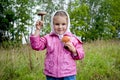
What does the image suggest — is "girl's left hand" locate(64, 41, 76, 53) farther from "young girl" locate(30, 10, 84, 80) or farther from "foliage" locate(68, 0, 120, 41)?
"foliage" locate(68, 0, 120, 41)

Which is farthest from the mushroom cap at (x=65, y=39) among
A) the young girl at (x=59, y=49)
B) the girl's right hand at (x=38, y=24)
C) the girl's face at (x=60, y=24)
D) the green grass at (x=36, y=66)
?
the green grass at (x=36, y=66)

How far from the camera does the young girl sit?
339 centimetres

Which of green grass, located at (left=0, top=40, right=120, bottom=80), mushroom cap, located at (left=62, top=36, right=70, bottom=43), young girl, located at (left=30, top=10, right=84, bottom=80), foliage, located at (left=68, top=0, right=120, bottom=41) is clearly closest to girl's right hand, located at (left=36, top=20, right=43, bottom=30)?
young girl, located at (left=30, top=10, right=84, bottom=80)

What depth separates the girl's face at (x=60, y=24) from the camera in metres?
3.44

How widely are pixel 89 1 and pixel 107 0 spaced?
359 centimetres

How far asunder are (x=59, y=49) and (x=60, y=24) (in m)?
0.29

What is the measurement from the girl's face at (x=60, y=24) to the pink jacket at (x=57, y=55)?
0.07 m

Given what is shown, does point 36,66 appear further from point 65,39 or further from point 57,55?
point 65,39

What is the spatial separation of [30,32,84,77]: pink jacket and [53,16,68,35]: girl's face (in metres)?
0.07

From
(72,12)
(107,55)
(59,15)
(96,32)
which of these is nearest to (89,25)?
(96,32)

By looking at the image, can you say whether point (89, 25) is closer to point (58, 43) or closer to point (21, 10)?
point (21, 10)

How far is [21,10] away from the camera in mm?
32844

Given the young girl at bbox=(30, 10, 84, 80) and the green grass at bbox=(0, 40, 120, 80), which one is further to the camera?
the green grass at bbox=(0, 40, 120, 80)

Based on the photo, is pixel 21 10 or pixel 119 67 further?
pixel 21 10
